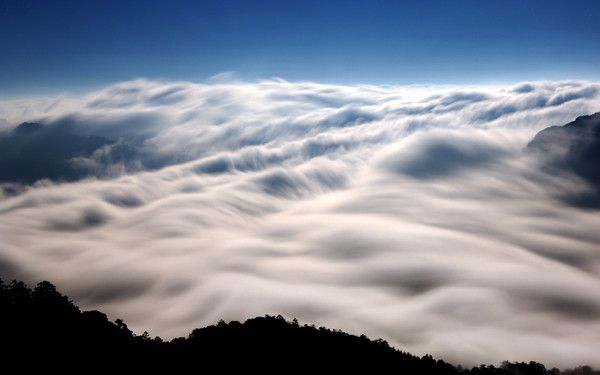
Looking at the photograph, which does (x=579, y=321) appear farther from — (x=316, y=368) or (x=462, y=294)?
(x=316, y=368)

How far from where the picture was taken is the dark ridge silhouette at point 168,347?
173 ft

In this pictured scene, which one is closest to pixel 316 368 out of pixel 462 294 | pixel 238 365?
pixel 238 365

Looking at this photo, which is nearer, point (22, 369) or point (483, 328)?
point (22, 369)

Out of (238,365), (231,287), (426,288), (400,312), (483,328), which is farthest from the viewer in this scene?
(426,288)

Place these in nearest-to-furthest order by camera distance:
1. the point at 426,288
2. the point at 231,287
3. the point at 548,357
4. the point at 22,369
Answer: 1. the point at 22,369
2. the point at 548,357
3. the point at 231,287
4. the point at 426,288

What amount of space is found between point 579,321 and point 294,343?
150 m

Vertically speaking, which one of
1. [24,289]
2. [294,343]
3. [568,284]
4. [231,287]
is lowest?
[294,343]

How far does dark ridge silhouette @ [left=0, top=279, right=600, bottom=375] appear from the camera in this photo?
173 ft

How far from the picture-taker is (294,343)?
6638 centimetres

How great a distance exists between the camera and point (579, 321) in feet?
505

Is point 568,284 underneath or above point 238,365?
above

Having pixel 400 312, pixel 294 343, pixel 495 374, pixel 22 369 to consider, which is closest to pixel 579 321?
pixel 400 312

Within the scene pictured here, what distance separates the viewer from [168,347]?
62.6 metres

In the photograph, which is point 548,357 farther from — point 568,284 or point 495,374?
point 568,284
